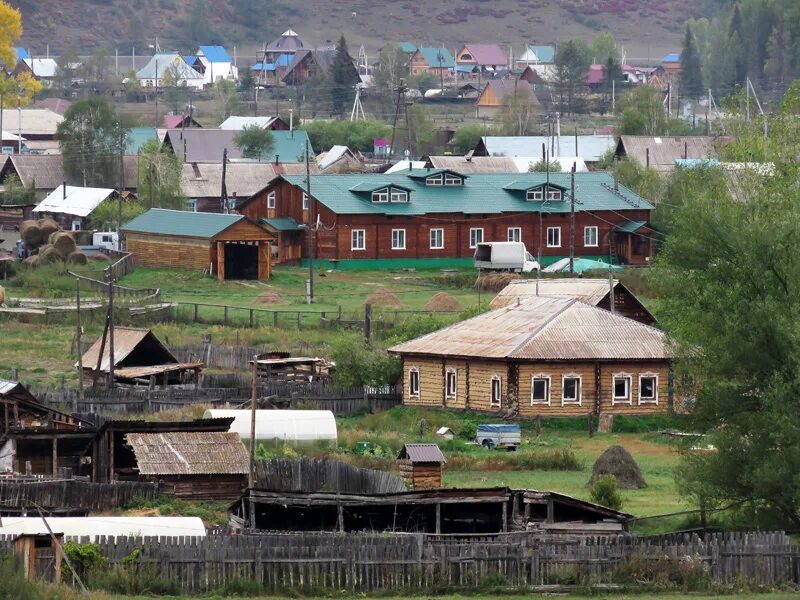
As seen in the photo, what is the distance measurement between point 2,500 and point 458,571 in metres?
9.34

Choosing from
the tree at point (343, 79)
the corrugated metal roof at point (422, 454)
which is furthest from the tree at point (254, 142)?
→ the corrugated metal roof at point (422, 454)

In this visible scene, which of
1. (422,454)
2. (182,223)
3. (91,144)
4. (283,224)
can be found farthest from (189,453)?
(91,144)

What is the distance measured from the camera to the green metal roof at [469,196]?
81.7m

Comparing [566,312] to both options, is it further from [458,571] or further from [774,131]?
[458,571]

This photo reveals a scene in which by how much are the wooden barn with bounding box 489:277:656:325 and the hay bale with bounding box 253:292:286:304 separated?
424 inches

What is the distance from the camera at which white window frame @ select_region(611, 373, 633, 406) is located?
5112 centimetres

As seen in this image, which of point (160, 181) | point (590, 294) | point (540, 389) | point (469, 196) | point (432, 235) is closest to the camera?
point (540, 389)

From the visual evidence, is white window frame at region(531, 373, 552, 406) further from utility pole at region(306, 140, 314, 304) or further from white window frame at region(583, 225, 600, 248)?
white window frame at region(583, 225, 600, 248)

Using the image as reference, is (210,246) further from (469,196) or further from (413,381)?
(413,381)

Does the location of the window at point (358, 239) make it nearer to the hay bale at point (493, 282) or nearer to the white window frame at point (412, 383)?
the hay bale at point (493, 282)

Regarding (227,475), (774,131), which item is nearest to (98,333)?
(227,475)

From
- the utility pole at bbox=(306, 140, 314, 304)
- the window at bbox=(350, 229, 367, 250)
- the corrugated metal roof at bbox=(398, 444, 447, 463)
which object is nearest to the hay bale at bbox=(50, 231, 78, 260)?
the utility pole at bbox=(306, 140, 314, 304)

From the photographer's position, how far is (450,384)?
171 ft

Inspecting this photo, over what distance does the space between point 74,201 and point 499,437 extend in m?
52.5
